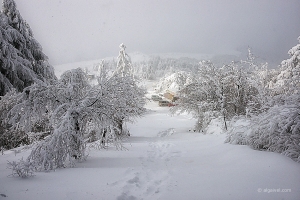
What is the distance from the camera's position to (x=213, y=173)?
16.0 ft

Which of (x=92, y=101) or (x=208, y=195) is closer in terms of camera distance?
(x=208, y=195)

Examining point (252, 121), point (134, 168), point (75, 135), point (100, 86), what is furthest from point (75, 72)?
point (252, 121)

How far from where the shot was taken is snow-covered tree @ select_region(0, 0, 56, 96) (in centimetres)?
1088

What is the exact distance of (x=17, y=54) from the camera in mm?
12172

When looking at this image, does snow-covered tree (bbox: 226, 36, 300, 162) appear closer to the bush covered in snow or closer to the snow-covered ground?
the bush covered in snow

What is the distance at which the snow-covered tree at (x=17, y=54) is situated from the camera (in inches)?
428

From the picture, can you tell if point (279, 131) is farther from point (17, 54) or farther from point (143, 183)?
point (17, 54)

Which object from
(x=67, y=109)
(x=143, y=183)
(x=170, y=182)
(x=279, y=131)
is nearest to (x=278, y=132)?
(x=279, y=131)

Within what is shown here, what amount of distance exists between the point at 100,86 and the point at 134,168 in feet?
11.0

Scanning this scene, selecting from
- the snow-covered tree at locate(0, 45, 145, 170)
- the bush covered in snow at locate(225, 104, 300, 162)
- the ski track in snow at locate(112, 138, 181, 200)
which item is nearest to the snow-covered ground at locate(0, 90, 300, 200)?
the ski track in snow at locate(112, 138, 181, 200)

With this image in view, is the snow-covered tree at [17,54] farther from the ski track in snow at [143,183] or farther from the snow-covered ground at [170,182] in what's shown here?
the ski track in snow at [143,183]

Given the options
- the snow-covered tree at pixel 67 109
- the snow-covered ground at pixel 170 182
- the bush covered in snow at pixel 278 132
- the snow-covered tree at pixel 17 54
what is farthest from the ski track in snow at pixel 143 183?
the snow-covered tree at pixel 17 54

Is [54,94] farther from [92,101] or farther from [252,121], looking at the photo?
[252,121]

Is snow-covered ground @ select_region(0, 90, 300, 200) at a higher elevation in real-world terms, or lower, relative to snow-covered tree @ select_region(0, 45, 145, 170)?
lower
